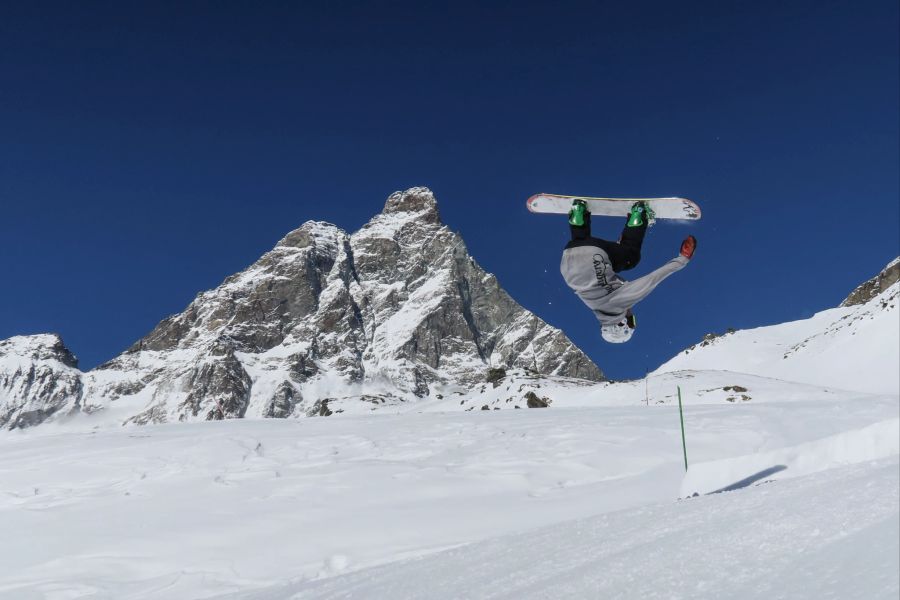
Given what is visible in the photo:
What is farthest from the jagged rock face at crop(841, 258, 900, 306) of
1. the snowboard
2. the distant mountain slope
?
the snowboard

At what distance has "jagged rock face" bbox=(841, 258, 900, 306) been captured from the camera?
226ft

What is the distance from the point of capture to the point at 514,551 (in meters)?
8.60

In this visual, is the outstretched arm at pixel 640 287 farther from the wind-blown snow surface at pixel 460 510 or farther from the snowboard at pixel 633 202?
the wind-blown snow surface at pixel 460 510

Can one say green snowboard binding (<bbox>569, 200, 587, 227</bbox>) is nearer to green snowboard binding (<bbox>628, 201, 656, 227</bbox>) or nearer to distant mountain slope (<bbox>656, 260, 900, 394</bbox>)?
green snowboard binding (<bbox>628, 201, 656, 227</bbox>)

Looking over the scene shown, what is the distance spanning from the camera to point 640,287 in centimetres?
894

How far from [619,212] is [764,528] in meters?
4.78

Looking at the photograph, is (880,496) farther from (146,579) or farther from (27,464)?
(27,464)

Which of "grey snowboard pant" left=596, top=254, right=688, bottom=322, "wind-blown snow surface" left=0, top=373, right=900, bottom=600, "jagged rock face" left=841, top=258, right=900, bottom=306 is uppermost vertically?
"jagged rock face" left=841, top=258, right=900, bottom=306

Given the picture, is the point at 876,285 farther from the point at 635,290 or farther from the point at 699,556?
the point at 699,556

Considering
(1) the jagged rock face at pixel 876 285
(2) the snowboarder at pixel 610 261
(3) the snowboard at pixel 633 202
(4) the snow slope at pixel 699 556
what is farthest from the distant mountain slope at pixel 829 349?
(2) the snowboarder at pixel 610 261


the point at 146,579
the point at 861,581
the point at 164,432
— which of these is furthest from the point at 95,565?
the point at 164,432

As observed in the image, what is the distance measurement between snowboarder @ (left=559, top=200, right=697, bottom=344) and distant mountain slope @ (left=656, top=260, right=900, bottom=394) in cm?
3342

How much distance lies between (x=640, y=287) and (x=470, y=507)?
6.72 meters

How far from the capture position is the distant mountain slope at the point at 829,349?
39812mm
